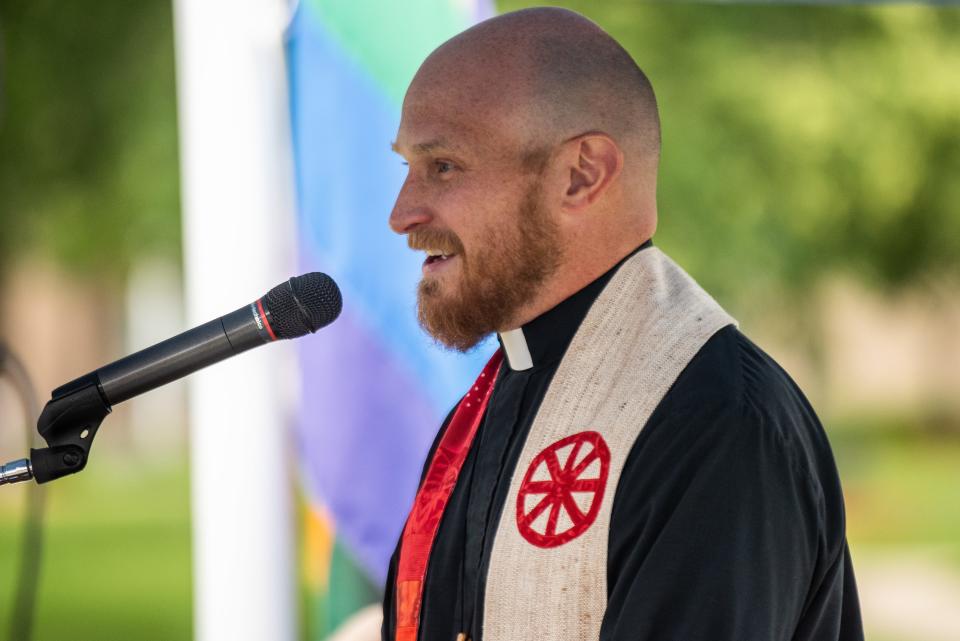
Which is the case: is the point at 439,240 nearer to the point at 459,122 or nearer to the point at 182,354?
the point at 459,122

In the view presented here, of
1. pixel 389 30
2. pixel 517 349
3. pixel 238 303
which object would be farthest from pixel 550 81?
pixel 389 30

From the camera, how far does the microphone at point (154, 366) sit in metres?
1.87

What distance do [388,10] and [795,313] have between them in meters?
9.86

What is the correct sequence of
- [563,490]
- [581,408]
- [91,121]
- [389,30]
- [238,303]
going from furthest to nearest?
[91,121]
[389,30]
[238,303]
[581,408]
[563,490]

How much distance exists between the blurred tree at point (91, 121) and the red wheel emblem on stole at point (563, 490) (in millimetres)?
9578

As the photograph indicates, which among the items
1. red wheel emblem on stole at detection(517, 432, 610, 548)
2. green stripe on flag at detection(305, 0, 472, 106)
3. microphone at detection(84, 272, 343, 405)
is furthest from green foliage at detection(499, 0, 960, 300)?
microphone at detection(84, 272, 343, 405)

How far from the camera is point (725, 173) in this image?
10.3 metres

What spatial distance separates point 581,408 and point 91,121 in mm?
10378

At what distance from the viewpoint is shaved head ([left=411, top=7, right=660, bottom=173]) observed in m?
2.31

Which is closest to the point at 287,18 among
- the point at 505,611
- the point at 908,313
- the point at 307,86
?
the point at 307,86

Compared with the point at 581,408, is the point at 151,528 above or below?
above

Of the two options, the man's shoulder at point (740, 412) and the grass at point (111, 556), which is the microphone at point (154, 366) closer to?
the man's shoulder at point (740, 412)

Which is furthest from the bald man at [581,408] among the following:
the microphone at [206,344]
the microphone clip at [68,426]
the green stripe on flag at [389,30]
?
the green stripe on flag at [389,30]

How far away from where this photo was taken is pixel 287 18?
3650 mm
